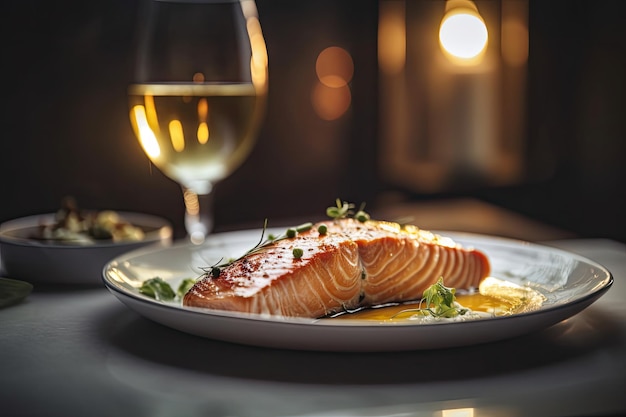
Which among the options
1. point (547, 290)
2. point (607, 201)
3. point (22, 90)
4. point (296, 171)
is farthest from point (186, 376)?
point (607, 201)

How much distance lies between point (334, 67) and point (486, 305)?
2645 millimetres

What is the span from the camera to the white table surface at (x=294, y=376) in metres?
0.87

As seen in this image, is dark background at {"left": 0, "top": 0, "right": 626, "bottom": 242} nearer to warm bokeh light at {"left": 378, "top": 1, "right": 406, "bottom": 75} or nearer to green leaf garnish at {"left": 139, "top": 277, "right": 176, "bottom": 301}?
warm bokeh light at {"left": 378, "top": 1, "right": 406, "bottom": 75}

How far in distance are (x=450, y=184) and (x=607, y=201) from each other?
740 millimetres

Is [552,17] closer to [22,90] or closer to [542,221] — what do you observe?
[542,221]

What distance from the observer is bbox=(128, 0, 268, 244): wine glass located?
154 centimetres

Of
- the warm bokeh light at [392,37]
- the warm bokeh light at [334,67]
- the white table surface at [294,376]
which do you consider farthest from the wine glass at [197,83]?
the warm bokeh light at [392,37]

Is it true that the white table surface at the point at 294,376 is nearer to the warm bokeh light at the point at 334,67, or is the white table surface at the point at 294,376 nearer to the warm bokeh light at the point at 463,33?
the warm bokeh light at the point at 334,67

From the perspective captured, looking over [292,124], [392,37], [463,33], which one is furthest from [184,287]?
[463,33]

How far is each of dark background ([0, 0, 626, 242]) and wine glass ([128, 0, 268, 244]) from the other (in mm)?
1700

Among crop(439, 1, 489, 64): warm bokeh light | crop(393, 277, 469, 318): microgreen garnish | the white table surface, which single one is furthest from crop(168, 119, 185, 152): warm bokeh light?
crop(439, 1, 489, 64): warm bokeh light

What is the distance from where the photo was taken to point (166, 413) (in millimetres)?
855

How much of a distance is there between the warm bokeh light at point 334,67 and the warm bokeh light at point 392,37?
166 millimetres

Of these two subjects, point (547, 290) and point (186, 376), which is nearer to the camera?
point (186, 376)
